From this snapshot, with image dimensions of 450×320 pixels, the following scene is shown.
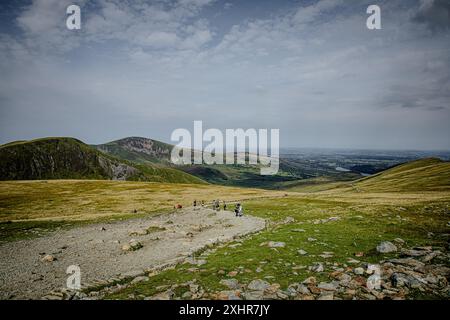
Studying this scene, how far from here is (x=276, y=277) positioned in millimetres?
17516

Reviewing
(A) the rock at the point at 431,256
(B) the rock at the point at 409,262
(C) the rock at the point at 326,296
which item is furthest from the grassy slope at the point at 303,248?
(A) the rock at the point at 431,256

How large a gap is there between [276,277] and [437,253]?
39.1 ft

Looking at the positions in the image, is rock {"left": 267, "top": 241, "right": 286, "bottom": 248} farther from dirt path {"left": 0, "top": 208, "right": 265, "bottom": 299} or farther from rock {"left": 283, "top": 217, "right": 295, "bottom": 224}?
rock {"left": 283, "top": 217, "right": 295, "bottom": 224}

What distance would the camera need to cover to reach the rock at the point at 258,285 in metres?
16.0

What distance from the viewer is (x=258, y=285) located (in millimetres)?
16328

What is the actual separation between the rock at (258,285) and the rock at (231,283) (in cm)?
78

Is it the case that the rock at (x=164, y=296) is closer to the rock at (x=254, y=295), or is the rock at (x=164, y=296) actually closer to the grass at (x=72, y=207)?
the rock at (x=254, y=295)

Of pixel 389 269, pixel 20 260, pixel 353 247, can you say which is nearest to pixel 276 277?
pixel 389 269

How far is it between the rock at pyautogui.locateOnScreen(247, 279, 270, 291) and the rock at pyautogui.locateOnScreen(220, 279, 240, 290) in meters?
0.78

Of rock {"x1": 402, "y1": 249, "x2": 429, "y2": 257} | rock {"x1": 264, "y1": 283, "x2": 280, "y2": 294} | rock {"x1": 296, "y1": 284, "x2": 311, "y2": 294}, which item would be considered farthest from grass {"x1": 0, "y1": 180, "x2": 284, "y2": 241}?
rock {"x1": 402, "y1": 249, "x2": 429, "y2": 257}

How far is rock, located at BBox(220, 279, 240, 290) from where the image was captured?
53.7 feet

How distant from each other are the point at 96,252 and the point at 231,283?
17653 millimetres

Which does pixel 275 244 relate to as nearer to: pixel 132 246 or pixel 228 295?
pixel 228 295
